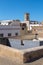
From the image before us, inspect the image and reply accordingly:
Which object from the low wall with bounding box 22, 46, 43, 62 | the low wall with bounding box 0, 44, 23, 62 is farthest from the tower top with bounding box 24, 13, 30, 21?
the low wall with bounding box 22, 46, 43, 62

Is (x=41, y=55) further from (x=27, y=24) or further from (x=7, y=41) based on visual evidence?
(x=27, y=24)

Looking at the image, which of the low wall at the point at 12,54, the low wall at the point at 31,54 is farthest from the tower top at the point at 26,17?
the low wall at the point at 31,54

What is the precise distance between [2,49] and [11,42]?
253 inches

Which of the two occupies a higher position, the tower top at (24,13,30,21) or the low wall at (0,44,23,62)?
the low wall at (0,44,23,62)

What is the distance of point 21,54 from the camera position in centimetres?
538

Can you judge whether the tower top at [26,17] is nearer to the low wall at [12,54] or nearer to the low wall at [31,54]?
the low wall at [12,54]

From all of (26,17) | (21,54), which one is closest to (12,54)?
(21,54)

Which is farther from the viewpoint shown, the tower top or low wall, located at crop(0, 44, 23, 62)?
the tower top

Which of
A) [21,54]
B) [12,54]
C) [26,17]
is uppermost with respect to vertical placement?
[21,54]

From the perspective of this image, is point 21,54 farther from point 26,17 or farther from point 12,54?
point 26,17

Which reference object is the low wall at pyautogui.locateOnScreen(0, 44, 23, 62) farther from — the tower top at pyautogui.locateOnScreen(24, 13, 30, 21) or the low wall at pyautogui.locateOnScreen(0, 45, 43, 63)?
the tower top at pyautogui.locateOnScreen(24, 13, 30, 21)

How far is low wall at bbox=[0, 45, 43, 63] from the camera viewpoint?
17.8ft

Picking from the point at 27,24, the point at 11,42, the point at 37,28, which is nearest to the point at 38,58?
the point at 11,42

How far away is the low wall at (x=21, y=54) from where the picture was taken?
214 inches
